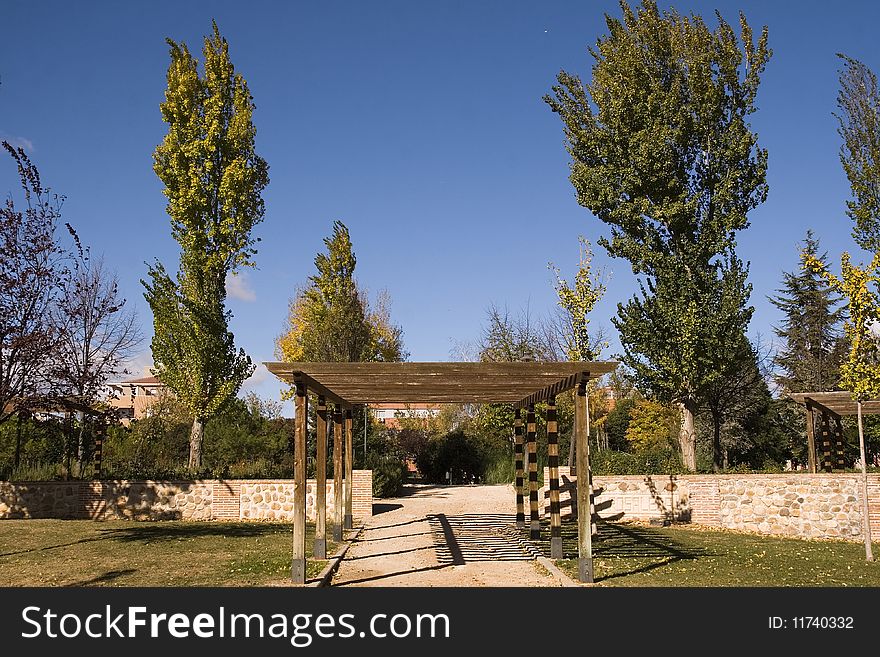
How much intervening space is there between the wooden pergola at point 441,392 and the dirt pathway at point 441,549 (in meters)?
0.68

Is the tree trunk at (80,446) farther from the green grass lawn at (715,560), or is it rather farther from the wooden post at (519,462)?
the green grass lawn at (715,560)

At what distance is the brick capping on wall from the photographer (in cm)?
1844

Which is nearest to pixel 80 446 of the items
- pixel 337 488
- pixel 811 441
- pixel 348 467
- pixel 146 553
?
pixel 348 467

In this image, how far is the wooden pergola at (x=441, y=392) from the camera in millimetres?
9719

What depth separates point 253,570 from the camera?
10672 millimetres

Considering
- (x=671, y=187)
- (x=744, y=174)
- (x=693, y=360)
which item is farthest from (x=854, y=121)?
(x=693, y=360)

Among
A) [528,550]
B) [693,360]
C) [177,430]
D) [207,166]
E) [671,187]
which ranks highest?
[207,166]

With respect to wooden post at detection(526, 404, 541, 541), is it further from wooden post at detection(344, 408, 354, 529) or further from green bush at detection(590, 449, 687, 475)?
green bush at detection(590, 449, 687, 475)

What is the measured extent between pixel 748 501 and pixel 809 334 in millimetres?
20327

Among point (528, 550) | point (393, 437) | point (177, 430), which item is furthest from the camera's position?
point (393, 437)

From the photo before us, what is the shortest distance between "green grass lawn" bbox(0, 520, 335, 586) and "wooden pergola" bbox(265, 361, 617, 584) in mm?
1087

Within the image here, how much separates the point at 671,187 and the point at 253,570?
49.3 feet
